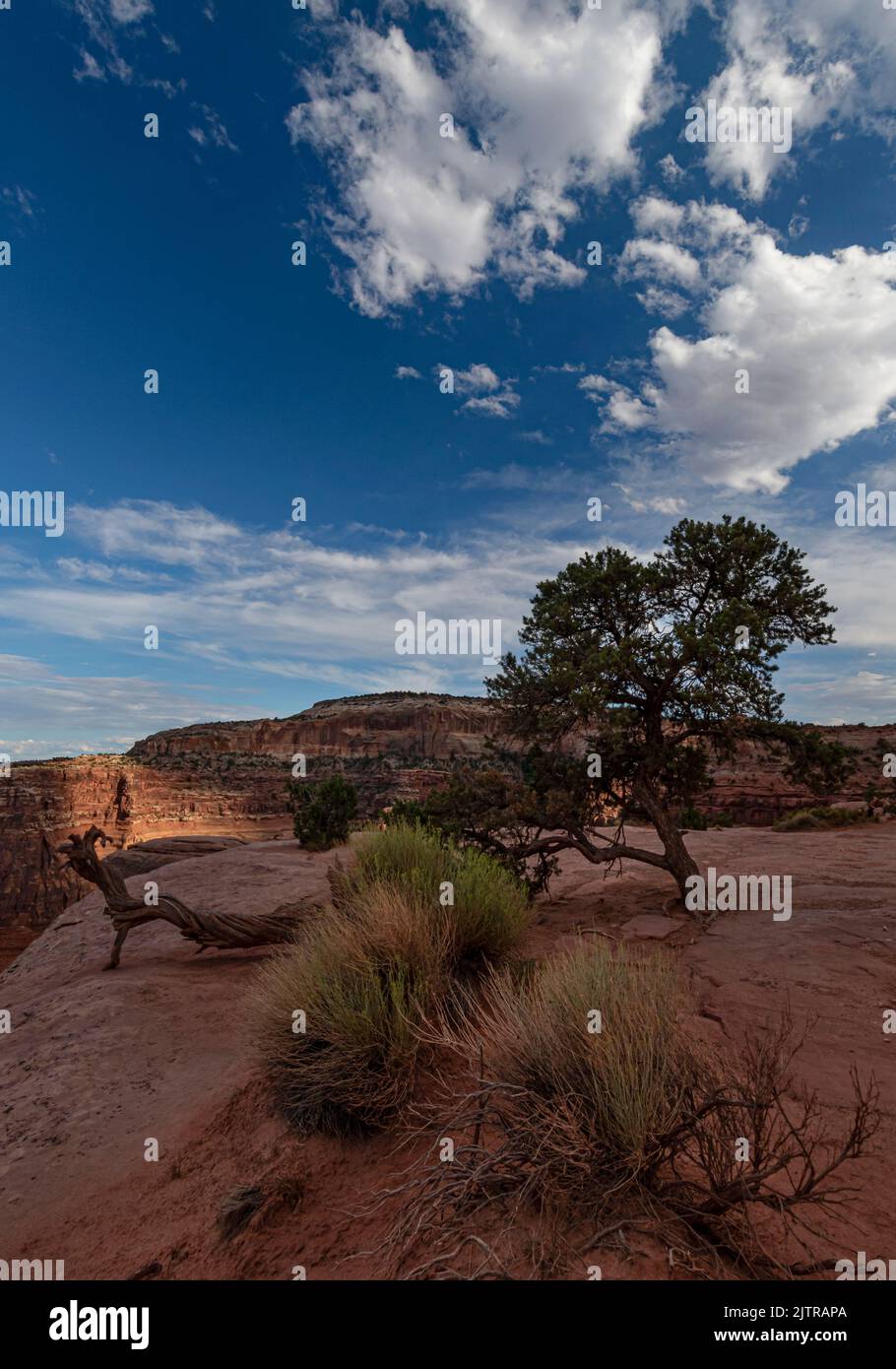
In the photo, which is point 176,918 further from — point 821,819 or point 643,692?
point 821,819

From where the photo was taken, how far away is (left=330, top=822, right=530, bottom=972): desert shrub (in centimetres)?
541

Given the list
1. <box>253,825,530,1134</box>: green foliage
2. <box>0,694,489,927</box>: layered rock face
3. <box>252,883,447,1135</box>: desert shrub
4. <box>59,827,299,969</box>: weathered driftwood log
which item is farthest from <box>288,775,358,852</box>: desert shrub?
<box>252,883,447,1135</box>: desert shrub

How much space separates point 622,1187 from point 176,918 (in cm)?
699

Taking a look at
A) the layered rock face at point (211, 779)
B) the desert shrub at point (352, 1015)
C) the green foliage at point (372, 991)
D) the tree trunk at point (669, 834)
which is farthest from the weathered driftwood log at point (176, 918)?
the layered rock face at point (211, 779)

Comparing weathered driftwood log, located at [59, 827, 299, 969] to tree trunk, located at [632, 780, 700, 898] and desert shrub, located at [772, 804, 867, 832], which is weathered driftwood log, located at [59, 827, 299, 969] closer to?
tree trunk, located at [632, 780, 700, 898]

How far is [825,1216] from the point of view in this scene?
8.65 ft

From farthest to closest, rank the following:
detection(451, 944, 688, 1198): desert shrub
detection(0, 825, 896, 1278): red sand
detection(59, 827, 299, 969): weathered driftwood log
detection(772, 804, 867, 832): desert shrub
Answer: detection(772, 804, 867, 832): desert shrub, detection(59, 827, 299, 969): weathered driftwood log, detection(0, 825, 896, 1278): red sand, detection(451, 944, 688, 1198): desert shrub

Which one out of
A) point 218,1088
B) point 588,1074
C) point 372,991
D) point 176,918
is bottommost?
point 218,1088

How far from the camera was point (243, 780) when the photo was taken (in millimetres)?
55375

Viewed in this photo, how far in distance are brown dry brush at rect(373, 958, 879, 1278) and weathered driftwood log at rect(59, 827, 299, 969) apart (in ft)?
18.8

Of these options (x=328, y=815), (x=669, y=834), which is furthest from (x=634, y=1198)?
(x=328, y=815)
